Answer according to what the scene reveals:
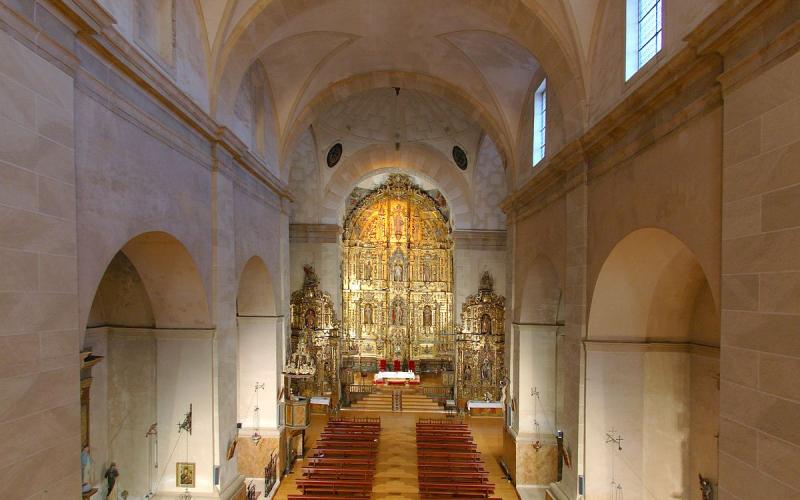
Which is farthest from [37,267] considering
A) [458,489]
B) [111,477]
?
[458,489]

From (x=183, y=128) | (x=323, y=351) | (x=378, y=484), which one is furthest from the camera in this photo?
(x=323, y=351)

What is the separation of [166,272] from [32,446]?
4.68m

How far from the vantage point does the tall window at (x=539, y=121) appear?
40.2 feet

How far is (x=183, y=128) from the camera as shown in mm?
8484

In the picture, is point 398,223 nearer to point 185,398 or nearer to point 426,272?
point 426,272

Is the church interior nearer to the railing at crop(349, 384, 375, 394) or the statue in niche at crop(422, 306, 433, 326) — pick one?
the railing at crop(349, 384, 375, 394)

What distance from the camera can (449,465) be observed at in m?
13.8

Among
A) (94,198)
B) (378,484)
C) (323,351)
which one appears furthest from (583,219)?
(323,351)

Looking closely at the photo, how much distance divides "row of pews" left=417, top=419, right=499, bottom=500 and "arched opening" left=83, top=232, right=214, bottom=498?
5.82m

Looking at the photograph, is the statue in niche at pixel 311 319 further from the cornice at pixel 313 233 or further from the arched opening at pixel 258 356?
the arched opening at pixel 258 356

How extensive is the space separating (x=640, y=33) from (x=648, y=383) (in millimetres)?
6060

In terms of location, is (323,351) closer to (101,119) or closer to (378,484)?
(378,484)

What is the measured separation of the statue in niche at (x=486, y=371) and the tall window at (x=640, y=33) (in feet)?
55.2

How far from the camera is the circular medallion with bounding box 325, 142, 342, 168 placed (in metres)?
22.4
